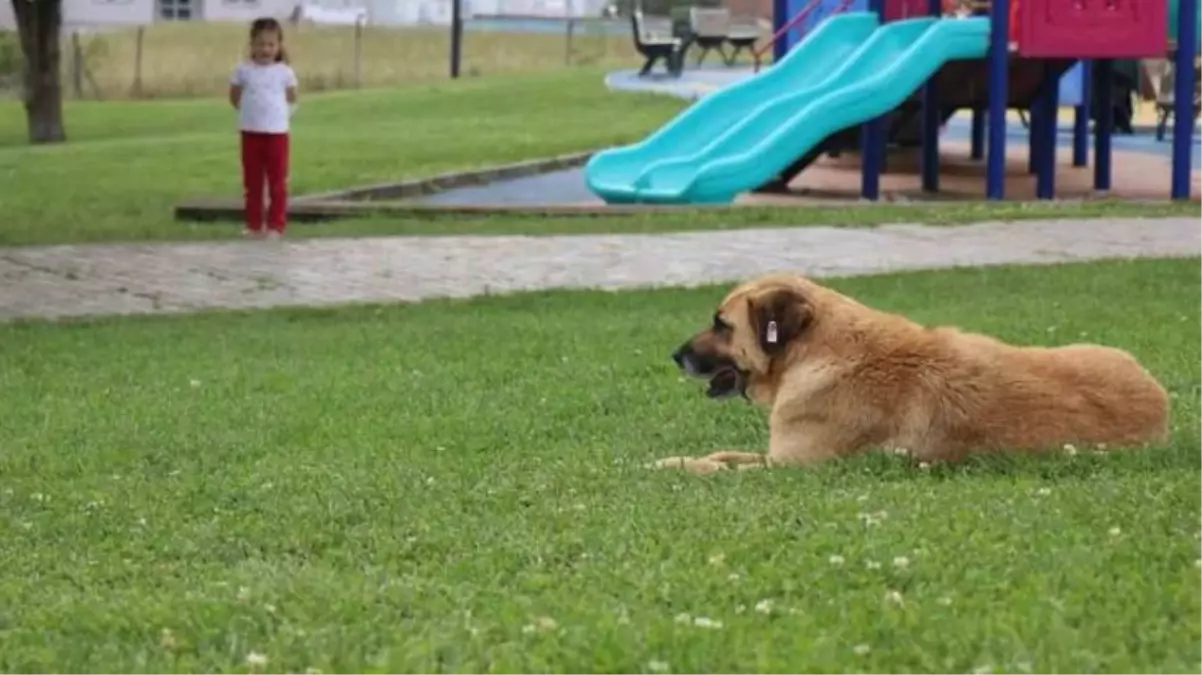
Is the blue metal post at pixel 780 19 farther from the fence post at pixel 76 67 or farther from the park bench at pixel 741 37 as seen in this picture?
the park bench at pixel 741 37

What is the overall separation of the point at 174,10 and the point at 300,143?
303 cm

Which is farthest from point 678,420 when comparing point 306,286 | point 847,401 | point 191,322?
point 306,286

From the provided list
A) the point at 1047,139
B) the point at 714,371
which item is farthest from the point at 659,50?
the point at 714,371

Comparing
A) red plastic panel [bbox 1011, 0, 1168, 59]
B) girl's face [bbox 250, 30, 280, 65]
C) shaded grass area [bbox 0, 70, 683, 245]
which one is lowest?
shaded grass area [bbox 0, 70, 683, 245]

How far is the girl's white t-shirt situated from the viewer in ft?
49.4

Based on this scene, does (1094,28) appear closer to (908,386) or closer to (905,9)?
(905,9)

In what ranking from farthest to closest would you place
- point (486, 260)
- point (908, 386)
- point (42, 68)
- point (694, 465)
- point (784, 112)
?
point (42, 68), point (784, 112), point (486, 260), point (694, 465), point (908, 386)

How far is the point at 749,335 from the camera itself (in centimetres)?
633

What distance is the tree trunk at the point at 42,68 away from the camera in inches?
1146

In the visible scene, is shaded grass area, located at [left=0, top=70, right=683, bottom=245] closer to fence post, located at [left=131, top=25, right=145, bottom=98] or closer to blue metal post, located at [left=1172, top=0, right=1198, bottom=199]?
fence post, located at [left=131, top=25, right=145, bottom=98]

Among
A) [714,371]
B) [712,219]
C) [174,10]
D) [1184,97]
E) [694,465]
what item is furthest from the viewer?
[174,10]

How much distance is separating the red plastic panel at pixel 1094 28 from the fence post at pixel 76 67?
29.9m

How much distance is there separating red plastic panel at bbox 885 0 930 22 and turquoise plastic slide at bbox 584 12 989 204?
4.28ft

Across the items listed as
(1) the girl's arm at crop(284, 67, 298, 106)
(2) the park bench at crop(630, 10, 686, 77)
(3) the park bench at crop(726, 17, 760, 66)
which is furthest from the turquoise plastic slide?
(3) the park bench at crop(726, 17, 760, 66)
